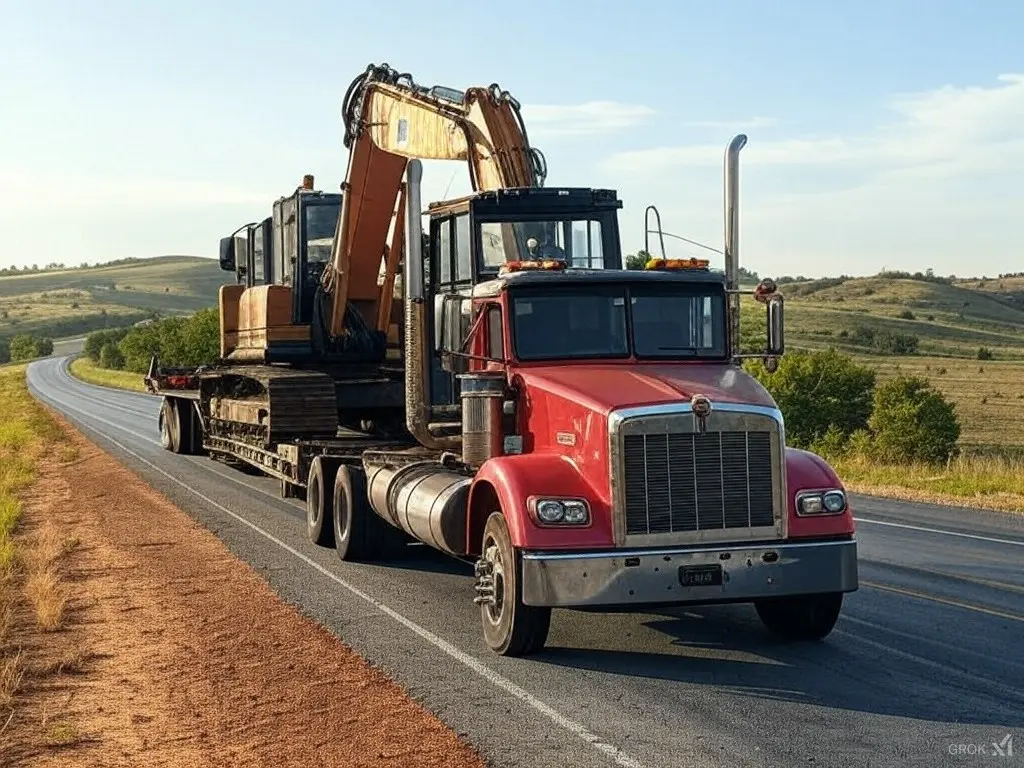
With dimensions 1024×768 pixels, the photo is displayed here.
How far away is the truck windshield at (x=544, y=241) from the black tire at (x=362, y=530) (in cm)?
288

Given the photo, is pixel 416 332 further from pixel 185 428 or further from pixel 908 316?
pixel 908 316

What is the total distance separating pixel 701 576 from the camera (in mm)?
8609

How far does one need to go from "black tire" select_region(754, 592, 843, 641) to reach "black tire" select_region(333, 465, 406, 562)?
4.66 metres

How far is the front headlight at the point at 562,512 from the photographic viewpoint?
8680 millimetres

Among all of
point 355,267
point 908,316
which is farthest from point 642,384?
point 908,316

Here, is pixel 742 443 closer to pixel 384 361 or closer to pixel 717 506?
pixel 717 506

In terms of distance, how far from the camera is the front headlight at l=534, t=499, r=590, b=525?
8.68m

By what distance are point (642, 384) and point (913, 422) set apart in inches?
1415

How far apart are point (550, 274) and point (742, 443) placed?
2.22 meters

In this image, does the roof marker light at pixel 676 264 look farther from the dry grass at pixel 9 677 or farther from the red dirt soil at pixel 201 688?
the dry grass at pixel 9 677

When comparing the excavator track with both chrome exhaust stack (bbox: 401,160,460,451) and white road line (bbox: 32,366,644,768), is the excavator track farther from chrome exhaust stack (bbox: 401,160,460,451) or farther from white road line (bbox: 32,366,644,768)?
chrome exhaust stack (bbox: 401,160,460,451)

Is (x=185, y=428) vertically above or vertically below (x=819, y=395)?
above

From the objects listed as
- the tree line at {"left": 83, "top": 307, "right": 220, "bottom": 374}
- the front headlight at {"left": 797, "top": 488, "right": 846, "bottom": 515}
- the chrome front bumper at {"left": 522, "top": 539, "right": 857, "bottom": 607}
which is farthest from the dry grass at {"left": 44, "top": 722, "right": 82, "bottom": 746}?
the tree line at {"left": 83, "top": 307, "right": 220, "bottom": 374}

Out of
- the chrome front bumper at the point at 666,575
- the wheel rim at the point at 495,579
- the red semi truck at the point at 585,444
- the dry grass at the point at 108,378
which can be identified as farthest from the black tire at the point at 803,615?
the dry grass at the point at 108,378
